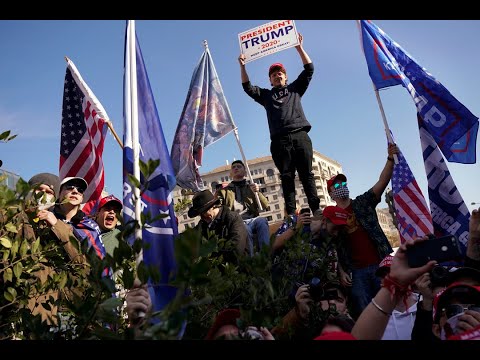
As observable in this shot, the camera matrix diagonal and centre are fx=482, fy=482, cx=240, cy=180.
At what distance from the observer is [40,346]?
4.05ft

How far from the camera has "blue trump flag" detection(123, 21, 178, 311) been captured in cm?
326

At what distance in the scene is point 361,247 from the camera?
4.71 metres

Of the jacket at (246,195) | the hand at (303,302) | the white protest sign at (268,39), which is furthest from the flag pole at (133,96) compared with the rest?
the jacket at (246,195)

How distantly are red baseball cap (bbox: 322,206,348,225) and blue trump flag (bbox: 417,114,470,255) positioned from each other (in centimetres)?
135

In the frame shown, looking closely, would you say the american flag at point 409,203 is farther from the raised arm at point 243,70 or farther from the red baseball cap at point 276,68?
the raised arm at point 243,70

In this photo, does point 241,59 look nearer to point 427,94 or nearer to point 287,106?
point 287,106

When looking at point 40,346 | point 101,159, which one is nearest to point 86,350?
point 40,346

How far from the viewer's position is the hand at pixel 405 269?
232 centimetres

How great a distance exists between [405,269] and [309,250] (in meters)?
1.57

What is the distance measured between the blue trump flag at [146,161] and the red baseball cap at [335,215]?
1.65 m

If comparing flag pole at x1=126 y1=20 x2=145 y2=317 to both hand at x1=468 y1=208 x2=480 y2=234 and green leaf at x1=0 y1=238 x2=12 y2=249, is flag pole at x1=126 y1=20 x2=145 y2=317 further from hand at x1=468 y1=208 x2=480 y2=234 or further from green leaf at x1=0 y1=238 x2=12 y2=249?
hand at x1=468 y1=208 x2=480 y2=234

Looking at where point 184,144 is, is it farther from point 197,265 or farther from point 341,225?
point 197,265

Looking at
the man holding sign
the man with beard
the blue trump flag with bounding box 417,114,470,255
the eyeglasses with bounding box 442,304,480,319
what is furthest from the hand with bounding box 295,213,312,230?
the eyeglasses with bounding box 442,304,480,319

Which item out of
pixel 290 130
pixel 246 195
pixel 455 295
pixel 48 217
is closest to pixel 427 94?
pixel 290 130
